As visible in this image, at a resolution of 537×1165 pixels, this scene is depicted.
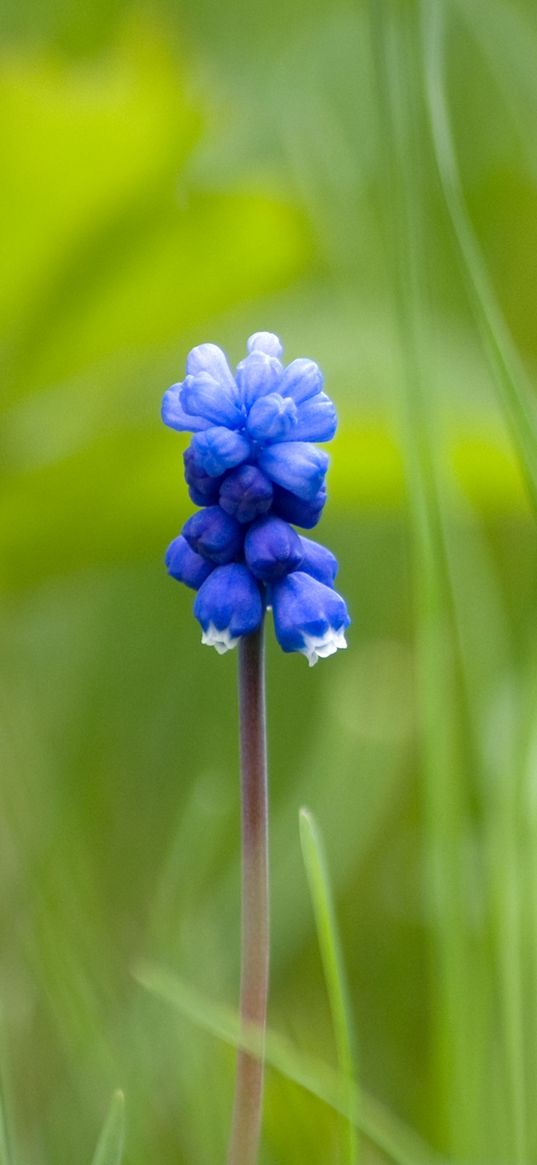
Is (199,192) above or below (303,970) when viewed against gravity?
above

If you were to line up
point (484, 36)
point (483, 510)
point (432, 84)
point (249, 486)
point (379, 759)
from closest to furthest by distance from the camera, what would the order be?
point (249, 486) < point (432, 84) < point (379, 759) < point (484, 36) < point (483, 510)

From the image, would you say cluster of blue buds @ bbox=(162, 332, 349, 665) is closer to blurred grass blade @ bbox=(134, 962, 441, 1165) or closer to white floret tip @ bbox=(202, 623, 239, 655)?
white floret tip @ bbox=(202, 623, 239, 655)

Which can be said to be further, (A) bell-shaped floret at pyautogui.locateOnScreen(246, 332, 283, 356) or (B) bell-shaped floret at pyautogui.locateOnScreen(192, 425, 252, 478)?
(A) bell-shaped floret at pyautogui.locateOnScreen(246, 332, 283, 356)

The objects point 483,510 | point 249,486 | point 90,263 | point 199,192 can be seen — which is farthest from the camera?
point 483,510

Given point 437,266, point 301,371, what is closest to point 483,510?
point 437,266

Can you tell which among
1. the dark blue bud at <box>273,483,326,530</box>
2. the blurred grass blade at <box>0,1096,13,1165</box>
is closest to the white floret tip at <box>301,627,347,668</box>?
the dark blue bud at <box>273,483,326,530</box>

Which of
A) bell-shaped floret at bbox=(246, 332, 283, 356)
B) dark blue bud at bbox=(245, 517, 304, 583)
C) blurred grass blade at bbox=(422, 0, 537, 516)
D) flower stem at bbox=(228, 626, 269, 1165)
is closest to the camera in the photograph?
flower stem at bbox=(228, 626, 269, 1165)

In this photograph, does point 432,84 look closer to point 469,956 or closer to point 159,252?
point 159,252
